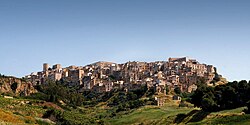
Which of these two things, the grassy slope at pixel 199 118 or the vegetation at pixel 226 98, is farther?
the vegetation at pixel 226 98

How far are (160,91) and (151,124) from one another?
82719mm

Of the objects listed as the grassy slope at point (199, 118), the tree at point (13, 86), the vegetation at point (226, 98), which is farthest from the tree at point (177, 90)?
the vegetation at point (226, 98)

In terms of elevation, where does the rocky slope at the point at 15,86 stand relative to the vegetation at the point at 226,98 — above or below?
above

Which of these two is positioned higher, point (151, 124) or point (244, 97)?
point (244, 97)

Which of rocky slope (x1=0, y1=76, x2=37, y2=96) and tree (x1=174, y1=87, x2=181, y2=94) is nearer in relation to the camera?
rocky slope (x1=0, y1=76, x2=37, y2=96)

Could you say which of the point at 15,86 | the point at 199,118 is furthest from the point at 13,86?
the point at 199,118

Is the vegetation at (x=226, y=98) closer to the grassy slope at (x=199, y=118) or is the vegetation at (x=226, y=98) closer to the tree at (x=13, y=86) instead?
the grassy slope at (x=199, y=118)

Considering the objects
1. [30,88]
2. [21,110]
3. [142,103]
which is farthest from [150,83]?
[21,110]

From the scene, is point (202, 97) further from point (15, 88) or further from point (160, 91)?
point (15, 88)

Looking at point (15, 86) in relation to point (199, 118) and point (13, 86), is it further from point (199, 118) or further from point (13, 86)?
point (199, 118)

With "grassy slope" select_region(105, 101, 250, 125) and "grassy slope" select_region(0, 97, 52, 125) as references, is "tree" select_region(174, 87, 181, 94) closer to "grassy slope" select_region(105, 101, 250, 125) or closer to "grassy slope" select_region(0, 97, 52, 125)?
"grassy slope" select_region(105, 101, 250, 125)

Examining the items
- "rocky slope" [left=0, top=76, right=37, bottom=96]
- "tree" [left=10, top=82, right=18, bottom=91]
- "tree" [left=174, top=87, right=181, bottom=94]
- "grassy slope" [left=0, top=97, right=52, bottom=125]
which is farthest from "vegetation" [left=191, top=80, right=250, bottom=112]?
"tree" [left=10, top=82, right=18, bottom=91]

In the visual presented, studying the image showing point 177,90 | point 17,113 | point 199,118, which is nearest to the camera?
point 17,113

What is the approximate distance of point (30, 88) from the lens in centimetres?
16200
